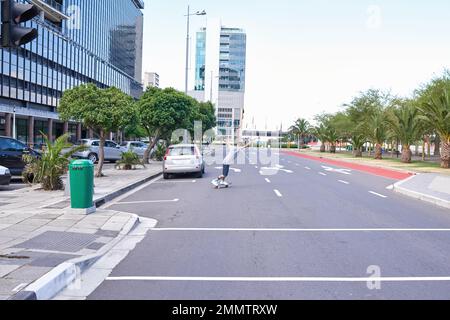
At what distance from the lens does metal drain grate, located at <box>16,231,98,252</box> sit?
7719 mm

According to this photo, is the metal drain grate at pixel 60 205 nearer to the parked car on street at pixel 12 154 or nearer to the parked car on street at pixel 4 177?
the parked car on street at pixel 4 177

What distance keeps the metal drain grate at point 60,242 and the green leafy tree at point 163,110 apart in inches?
843

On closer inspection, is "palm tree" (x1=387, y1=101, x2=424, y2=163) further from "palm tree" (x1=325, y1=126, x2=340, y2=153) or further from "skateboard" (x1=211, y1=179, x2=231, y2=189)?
"palm tree" (x1=325, y1=126, x2=340, y2=153)

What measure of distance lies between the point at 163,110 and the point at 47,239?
73.1 ft

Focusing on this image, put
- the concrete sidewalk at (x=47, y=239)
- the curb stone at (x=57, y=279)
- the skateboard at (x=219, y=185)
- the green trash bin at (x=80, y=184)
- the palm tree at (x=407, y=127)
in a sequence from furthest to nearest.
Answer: the palm tree at (x=407, y=127) → the skateboard at (x=219, y=185) → the green trash bin at (x=80, y=184) → the concrete sidewalk at (x=47, y=239) → the curb stone at (x=57, y=279)

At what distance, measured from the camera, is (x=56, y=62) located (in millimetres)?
56156

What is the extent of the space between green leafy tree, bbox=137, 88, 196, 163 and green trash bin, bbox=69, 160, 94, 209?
18.8 metres

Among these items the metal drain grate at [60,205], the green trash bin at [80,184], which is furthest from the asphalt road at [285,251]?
the green trash bin at [80,184]

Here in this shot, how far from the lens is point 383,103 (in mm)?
57406

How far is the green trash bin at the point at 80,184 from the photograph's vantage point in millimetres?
11109

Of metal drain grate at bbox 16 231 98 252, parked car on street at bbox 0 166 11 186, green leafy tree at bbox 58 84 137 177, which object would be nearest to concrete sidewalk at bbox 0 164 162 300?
metal drain grate at bbox 16 231 98 252

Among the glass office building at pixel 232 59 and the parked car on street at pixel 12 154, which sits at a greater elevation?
the glass office building at pixel 232 59

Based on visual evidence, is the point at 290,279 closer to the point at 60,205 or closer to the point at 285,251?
the point at 285,251

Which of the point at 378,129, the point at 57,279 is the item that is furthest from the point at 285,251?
the point at 378,129
